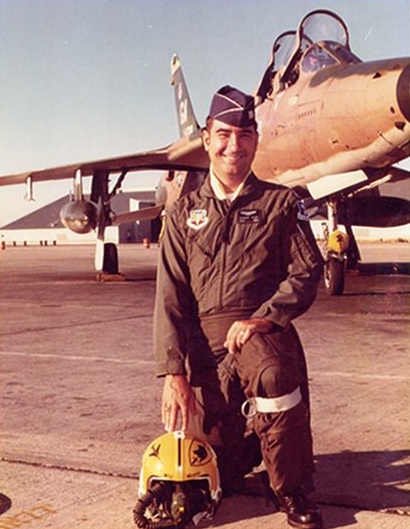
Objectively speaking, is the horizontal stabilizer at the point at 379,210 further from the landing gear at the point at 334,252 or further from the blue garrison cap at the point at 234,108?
the blue garrison cap at the point at 234,108

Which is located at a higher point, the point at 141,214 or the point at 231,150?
the point at 231,150

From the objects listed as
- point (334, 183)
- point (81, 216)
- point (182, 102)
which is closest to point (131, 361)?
point (334, 183)

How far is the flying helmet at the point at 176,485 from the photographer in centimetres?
307

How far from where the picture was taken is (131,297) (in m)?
13.6

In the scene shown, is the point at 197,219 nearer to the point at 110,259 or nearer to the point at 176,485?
the point at 176,485

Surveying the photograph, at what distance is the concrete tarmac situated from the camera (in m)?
3.30

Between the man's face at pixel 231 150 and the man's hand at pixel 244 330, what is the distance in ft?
2.16

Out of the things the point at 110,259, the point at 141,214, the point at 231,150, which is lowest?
the point at 110,259

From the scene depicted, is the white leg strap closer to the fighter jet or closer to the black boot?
the black boot

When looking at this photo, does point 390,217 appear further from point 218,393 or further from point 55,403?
point 218,393

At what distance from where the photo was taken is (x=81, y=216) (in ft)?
57.8

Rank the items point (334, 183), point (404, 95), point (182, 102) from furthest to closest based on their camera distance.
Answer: point (182, 102), point (334, 183), point (404, 95)

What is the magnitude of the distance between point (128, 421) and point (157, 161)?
1452cm

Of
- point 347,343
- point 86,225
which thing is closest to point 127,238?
point 86,225
